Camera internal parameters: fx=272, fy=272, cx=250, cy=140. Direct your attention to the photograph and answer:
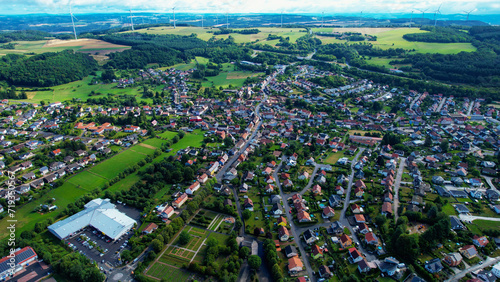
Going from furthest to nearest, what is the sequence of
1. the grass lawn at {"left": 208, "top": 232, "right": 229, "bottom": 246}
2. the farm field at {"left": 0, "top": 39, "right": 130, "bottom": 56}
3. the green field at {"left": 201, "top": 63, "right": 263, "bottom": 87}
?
the farm field at {"left": 0, "top": 39, "right": 130, "bottom": 56} < the green field at {"left": 201, "top": 63, "right": 263, "bottom": 87} < the grass lawn at {"left": 208, "top": 232, "right": 229, "bottom": 246}

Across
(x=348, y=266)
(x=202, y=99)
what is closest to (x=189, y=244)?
(x=348, y=266)

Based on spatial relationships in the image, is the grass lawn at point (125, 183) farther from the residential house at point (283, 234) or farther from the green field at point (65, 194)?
the residential house at point (283, 234)

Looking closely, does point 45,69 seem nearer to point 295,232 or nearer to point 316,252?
point 295,232

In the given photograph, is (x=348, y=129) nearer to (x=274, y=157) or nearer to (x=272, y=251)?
(x=274, y=157)

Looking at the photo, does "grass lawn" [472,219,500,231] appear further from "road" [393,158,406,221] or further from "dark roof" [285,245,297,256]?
"dark roof" [285,245,297,256]

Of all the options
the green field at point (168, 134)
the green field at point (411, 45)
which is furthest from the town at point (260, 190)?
the green field at point (411, 45)

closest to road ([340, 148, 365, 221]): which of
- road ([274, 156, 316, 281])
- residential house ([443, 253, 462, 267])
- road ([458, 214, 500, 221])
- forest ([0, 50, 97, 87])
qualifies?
road ([274, 156, 316, 281])
